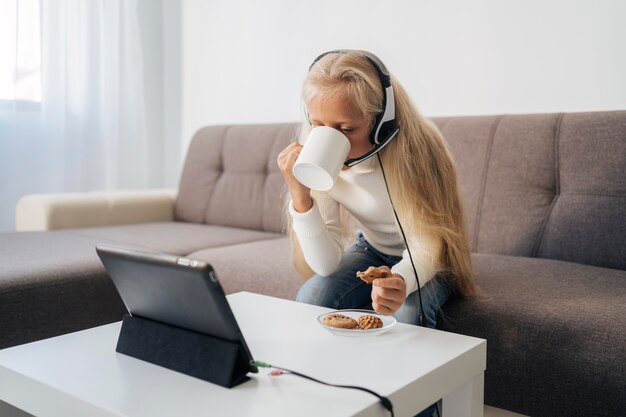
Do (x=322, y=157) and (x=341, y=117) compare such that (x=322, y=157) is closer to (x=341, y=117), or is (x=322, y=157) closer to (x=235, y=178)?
(x=341, y=117)

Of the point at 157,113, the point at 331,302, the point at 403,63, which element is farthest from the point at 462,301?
the point at 157,113

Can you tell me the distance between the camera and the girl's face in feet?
3.70

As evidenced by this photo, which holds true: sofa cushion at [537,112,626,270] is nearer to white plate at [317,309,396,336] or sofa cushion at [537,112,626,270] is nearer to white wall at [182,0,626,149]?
white wall at [182,0,626,149]

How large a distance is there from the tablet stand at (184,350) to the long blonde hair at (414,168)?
0.53m

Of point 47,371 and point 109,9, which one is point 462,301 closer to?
point 47,371

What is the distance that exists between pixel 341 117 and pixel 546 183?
830mm

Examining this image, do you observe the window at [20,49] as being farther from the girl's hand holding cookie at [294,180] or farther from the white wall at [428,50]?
the girl's hand holding cookie at [294,180]

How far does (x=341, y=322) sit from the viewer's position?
955 mm

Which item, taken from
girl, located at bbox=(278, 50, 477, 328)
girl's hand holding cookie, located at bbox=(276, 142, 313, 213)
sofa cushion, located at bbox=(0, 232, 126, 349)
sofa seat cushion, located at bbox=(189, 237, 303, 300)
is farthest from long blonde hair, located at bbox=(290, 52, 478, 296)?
sofa cushion, located at bbox=(0, 232, 126, 349)

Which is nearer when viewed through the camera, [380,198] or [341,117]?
[341,117]

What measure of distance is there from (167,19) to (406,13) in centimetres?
142

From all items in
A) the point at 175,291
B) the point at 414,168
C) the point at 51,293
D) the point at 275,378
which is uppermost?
the point at 414,168

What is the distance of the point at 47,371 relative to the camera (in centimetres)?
82

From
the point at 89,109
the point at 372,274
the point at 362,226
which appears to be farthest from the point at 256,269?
the point at 89,109
